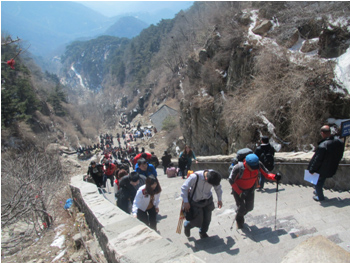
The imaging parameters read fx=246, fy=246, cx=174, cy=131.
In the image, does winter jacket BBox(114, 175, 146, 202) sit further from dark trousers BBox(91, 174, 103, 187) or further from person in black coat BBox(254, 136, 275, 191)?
dark trousers BBox(91, 174, 103, 187)

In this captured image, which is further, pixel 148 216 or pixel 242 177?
pixel 148 216

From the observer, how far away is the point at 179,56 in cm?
5831

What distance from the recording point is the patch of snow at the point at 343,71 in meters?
8.77

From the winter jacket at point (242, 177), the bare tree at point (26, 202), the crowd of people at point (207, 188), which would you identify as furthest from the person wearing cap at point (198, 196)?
the bare tree at point (26, 202)

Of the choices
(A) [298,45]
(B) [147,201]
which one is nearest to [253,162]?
(B) [147,201]

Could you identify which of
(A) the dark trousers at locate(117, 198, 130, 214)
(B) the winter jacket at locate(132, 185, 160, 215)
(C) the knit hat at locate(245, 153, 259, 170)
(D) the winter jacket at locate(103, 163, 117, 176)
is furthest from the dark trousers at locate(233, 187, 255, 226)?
(D) the winter jacket at locate(103, 163, 117, 176)

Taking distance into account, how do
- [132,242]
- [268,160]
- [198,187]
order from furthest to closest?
[268,160] → [198,187] → [132,242]

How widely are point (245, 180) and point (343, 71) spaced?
772cm

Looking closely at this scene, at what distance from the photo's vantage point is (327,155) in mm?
4383

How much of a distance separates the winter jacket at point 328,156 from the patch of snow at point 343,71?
219 inches

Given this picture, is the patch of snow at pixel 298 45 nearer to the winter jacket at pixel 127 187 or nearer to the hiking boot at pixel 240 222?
the hiking boot at pixel 240 222

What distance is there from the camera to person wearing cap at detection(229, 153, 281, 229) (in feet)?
12.9

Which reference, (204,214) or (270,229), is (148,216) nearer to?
(204,214)

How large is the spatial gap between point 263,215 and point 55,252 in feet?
14.1
